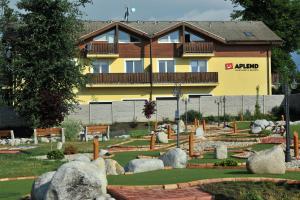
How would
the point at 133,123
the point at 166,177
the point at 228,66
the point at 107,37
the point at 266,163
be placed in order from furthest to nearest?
1. the point at 228,66
2. the point at 107,37
3. the point at 133,123
4. the point at 266,163
5. the point at 166,177

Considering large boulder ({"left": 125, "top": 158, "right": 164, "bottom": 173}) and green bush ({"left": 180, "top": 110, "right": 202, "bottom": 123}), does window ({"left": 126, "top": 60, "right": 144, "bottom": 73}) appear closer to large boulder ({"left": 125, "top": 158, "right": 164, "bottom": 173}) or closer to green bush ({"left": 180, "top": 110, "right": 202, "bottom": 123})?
green bush ({"left": 180, "top": 110, "right": 202, "bottom": 123})

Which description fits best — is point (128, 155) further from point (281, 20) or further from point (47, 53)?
point (281, 20)

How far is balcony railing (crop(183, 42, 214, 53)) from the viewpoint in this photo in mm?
58406

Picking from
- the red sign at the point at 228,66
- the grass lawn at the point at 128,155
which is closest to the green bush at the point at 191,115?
the red sign at the point at 228,66

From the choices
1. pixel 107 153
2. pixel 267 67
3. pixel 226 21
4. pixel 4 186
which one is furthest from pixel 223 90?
pixel 4 186

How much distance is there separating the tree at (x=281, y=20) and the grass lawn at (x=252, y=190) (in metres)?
57.7

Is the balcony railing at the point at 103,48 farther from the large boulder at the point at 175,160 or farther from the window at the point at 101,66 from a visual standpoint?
the large boulder at the point at 175,160

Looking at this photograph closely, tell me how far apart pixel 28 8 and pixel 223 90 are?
74.9 feet

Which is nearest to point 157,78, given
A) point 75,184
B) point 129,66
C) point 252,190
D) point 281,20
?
point 129,66

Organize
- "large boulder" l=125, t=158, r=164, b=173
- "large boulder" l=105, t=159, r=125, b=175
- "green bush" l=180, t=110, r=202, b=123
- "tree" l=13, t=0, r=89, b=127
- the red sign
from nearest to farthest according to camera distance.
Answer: "large boulder" l=105, t=159, r=125, b=175 < "large boulder" l=125, t=158, r=164, b=173 < "tree" l=13, t=0, r=89, b=127 < "green bush" l=180, t=110, r=202, b=123 < the red sign

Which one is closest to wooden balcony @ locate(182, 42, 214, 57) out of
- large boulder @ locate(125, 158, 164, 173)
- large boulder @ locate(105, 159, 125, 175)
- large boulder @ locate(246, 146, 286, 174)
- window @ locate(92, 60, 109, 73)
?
window @ locate(92, 60, 109, 73)

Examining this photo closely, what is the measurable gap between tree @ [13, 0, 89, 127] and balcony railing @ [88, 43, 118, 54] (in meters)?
12.7

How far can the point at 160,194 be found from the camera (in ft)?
36.5

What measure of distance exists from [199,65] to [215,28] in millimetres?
5238
